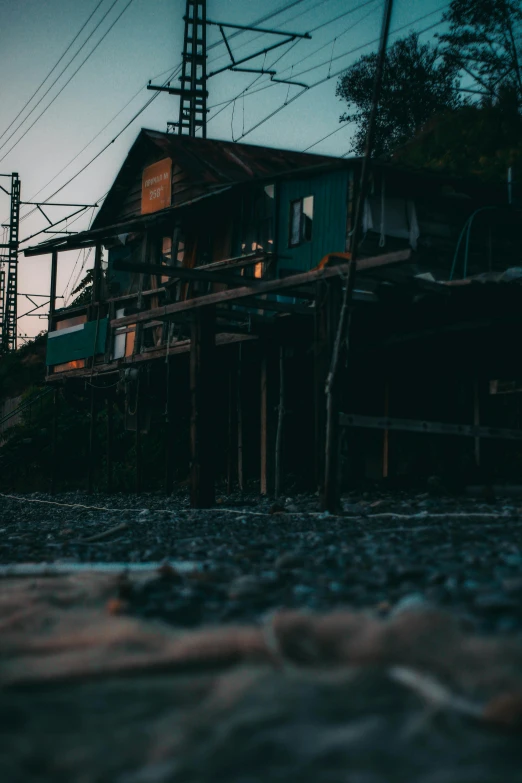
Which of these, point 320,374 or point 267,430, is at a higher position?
point 320,374

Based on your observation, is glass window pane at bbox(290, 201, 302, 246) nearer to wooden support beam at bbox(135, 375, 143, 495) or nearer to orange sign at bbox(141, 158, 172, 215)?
wooden support beam at bbox(135, 375, 143, 495)

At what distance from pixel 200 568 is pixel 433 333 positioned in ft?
28.9

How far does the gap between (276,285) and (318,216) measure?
708cm

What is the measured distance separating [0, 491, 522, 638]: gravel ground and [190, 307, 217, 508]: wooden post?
79 cm

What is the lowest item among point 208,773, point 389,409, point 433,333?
point 208,773

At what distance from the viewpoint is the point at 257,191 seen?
20.5 meters

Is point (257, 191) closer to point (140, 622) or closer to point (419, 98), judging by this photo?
point (140, 622)

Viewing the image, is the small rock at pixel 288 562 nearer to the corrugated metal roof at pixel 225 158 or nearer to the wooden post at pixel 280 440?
the wooden post at pixel 280 440

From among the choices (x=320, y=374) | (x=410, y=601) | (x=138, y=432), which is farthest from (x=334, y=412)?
(x=138, y=432)

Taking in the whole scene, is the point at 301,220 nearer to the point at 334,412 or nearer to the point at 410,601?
the point at 334,412

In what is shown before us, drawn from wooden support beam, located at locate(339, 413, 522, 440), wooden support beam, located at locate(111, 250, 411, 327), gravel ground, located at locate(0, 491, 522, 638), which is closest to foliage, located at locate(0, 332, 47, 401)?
wooden support beam, located at locate(111, 250, 411, 327)

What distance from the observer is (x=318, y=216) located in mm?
19141

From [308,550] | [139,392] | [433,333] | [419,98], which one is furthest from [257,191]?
[419,98]

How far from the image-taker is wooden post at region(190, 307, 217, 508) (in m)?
13.8
